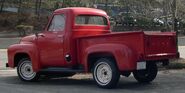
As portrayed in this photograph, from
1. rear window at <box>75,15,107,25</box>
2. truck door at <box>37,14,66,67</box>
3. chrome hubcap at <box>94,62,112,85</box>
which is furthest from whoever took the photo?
rear window at <box>75,15,107,25</box>

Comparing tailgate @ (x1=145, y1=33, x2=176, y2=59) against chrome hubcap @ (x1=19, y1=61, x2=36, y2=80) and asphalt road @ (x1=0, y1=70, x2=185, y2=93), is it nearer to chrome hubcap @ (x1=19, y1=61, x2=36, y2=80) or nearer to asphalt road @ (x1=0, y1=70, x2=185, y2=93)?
asphalt road @ (x1=0, y1=70, x2=185, y2=93)

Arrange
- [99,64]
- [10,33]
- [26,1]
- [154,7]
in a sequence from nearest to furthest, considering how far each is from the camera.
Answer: [99,64]
[154,7]
[10,33]
[26,1]

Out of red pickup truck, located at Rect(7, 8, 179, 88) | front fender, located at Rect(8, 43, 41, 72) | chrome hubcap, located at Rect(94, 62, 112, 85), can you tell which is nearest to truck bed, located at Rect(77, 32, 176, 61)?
red pickup truck, located at Rect(7, 8, 179, 88)

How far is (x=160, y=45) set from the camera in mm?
11422

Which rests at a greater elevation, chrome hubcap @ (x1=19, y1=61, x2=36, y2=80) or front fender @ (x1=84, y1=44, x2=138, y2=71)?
front fender @ (x1=84, y1=44, x2=138, y2=71)

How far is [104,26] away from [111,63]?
2364 millimetres

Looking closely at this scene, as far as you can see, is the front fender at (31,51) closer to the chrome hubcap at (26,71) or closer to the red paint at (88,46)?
the red paint at (88,46)

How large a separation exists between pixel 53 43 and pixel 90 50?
53.4 inches

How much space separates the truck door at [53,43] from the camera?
1230cm

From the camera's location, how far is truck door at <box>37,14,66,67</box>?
12.3 metres

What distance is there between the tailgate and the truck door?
237 cm

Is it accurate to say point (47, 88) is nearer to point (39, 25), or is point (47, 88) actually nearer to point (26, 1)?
point (39, 25)

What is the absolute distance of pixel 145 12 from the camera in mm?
19516

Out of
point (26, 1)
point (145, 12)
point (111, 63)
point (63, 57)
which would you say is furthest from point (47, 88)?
point (26, 1)
